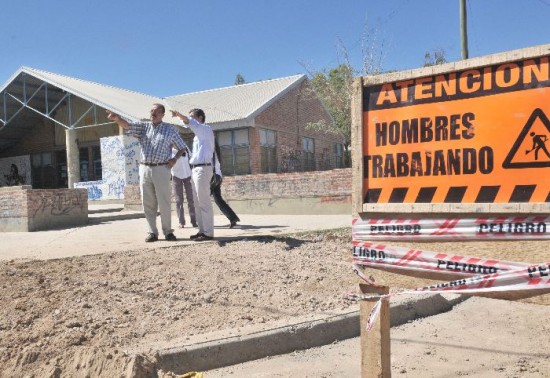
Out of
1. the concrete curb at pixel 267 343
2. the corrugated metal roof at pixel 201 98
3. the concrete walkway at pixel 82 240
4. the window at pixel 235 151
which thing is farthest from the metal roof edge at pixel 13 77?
the concrete curb at pixel 267 343

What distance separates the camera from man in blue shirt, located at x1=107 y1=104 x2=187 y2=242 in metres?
6.54

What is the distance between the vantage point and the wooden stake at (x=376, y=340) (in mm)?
2299

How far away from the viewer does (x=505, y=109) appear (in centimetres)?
194

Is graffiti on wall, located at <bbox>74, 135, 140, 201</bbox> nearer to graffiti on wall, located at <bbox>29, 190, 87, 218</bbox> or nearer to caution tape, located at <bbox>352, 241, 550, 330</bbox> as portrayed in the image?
graffiti on wall, located at <bbox>29, 190, 87, 218</bbox>

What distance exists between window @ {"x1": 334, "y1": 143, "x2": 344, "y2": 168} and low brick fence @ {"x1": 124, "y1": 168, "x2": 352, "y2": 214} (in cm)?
1554

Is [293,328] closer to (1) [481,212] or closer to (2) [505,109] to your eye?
(1) [481,212]

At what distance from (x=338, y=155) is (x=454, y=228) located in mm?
27858


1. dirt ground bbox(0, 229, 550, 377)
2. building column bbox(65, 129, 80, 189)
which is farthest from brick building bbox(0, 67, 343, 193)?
dirt ground bbox(0, 229, 550, 377)

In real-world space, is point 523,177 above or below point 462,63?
below

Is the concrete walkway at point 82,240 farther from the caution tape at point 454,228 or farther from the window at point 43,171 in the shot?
the window at point 43,171

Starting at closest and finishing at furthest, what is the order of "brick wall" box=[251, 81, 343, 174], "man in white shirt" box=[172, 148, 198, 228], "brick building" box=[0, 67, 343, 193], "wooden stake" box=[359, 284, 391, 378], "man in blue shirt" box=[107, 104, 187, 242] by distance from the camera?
"wooden stake" box=[359, 284, 391, 378], "man in blue shirt" box=[107, 104, 187, 242], "man in white shirt" box=[172, 148, 198, 228], "brick building" box=[0, 67, 343, 193], "brick wall" box=[251, 81, 343, 174]

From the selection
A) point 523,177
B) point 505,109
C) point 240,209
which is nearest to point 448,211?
point 523,177

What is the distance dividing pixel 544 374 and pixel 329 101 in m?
26.2

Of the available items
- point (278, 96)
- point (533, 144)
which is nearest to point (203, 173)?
point (533, 144)
